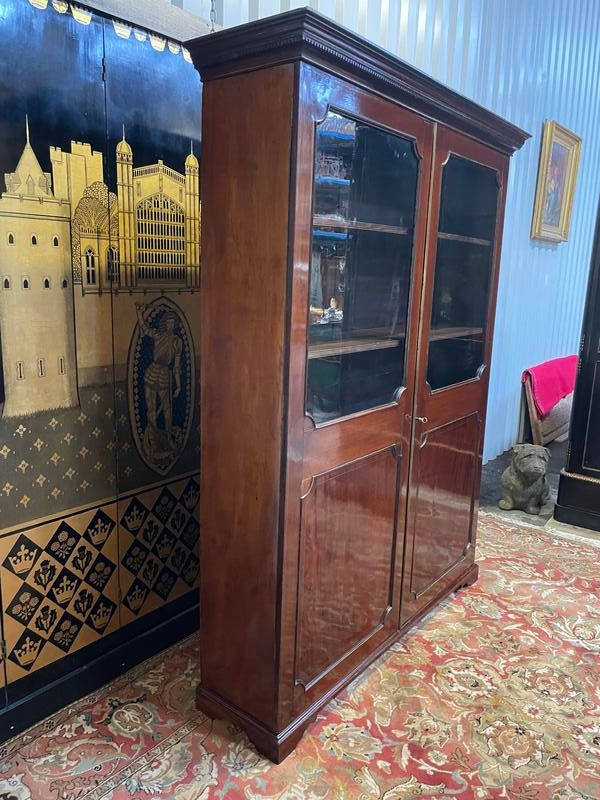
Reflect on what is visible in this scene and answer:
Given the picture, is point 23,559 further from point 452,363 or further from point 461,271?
point 461,271

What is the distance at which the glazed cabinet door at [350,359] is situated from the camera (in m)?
1.58

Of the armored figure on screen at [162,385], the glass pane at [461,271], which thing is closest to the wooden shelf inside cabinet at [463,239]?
the glass pane at [461,271]

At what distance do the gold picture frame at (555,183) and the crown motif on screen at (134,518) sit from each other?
370cm

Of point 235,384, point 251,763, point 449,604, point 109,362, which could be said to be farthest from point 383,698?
point 109,362

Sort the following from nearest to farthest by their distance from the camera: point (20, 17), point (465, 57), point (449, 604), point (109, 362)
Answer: point (20, 17), point (109, 362), point (449, 604), point (465, 57)

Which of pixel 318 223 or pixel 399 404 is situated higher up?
pixel 318 223

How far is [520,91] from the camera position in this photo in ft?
13.4

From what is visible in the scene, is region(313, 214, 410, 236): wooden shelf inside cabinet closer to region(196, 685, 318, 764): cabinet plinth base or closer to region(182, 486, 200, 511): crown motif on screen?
region(182, 486, 200, 511): crown motif on screen

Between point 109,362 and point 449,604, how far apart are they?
174 cm

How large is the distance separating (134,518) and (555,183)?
4181mm

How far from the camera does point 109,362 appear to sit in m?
1.96

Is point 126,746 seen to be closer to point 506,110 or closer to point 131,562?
point 131,562

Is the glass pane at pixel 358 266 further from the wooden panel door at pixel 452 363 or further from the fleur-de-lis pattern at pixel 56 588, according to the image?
the fleur-de-lis pattern at pixel 56 588

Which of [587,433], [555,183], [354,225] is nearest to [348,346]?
[354,225]
